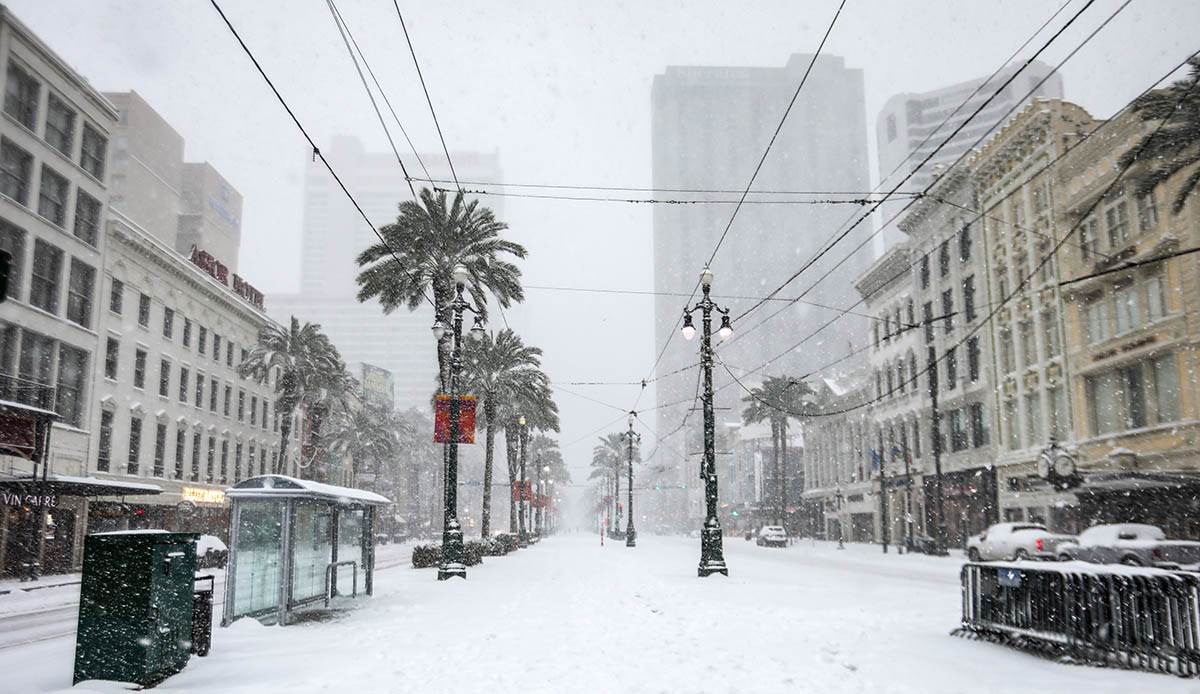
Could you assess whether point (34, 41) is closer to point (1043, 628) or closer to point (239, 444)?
point (239, 444)

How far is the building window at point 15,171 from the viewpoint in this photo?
100 feet

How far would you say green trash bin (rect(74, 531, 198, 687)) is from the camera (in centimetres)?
809

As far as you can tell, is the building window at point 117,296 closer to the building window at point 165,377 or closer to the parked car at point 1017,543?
the building window at point 165,377

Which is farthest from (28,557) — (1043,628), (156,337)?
(1043,628)

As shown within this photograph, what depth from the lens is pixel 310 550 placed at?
13961 millimetres

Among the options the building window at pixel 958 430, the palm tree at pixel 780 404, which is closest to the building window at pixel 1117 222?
the building window at pixel 958 430

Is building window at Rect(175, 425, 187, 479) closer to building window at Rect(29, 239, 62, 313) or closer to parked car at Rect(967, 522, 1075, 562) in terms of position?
building window at Rect(29, 239, 62, 313)

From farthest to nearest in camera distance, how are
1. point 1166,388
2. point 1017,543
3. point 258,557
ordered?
point 1166,388 → point 1017,543 → point 258,557

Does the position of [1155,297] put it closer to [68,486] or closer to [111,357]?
[68,486]

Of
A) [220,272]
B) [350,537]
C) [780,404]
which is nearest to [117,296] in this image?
[220,272]

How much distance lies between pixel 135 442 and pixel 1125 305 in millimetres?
44687

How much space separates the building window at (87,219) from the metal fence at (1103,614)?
123ft

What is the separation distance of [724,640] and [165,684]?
642cm

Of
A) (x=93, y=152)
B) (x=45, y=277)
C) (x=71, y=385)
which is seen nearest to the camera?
(x=45, y=277)
